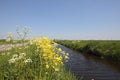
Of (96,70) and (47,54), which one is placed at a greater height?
(47,54)

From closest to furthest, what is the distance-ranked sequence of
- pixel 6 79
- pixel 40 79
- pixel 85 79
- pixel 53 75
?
1. pixel 40 79
2. pixel 6 79
3. pixel 53 75
4. pixel 85 79

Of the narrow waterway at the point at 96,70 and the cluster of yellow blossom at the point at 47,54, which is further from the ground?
the cluster of yellow blossom at the point at 47,54

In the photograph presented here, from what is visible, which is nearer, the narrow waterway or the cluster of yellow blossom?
the cluster of yellow blossom

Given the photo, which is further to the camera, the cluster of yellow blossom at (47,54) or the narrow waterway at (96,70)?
the narrow waterway at (96,70)

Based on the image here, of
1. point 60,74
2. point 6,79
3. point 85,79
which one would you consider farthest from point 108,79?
point 6,79

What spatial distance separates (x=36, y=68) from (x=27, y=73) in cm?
79

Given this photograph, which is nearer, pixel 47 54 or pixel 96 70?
pixel 47 54

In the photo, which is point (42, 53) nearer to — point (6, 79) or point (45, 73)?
point (45, 73)

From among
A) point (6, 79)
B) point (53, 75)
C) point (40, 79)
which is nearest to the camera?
point (40, 79)

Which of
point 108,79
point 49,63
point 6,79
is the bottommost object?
point 108,79

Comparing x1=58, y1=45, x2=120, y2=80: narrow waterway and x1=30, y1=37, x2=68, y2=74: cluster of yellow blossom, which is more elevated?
x1=30, y1=37, x2=68, y2=74: cluster of yellow blossom

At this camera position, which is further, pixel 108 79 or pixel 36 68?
pixel 108 79

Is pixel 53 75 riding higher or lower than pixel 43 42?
lower

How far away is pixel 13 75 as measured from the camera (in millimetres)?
7703
